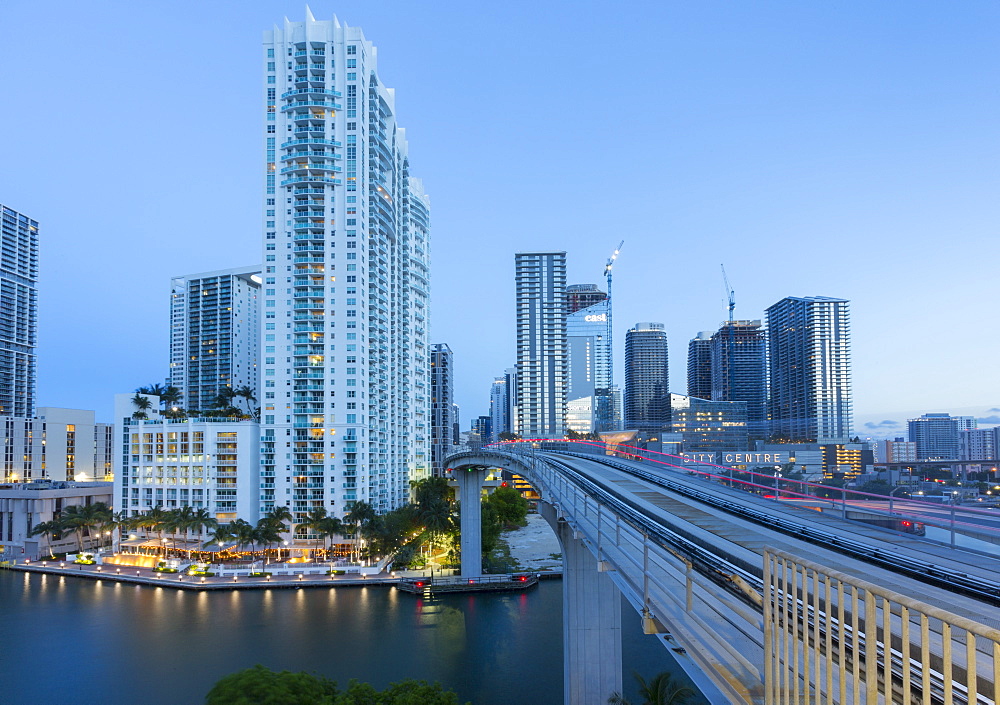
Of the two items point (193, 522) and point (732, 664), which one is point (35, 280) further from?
point (732, 664)

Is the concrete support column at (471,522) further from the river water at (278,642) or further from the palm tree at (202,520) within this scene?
the palm tree at (202,520)

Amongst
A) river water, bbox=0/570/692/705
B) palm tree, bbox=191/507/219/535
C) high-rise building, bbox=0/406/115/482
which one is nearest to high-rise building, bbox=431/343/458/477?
high-rise building, bbox=0/406/115/482

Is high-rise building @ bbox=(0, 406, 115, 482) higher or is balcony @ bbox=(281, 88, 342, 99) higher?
balcony @ bbox=(281, 88, 342, 99)

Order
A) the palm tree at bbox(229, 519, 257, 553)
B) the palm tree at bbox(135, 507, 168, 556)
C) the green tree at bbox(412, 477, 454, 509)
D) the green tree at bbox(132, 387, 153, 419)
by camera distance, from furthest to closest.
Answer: the green tree at bbox(132, 387, 153, 419), the green tree at bbox(412, 477, 454, 509), the palm tree at bbox(135, 507, 168, 556), the palm tree at bbox(229, 519, 257, 553)

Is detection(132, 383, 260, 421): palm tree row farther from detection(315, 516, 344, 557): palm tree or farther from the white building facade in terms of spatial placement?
detection(315, 516, 344, 557): palm tree

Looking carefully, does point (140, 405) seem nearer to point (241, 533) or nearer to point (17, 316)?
point (241, 533)

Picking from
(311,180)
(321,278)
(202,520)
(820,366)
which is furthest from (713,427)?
(202,520)

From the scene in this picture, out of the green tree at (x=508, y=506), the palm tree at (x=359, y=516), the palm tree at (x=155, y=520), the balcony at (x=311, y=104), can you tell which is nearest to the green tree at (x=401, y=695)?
the palm tree at (x=359, y=516)

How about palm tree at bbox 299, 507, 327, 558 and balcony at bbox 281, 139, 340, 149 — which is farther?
balcony at bbox 281, 139, 340, 149

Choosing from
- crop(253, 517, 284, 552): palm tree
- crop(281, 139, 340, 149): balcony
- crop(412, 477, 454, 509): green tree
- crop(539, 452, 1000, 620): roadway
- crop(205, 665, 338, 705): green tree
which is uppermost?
crop(281, 139, 340, 149): balcony
